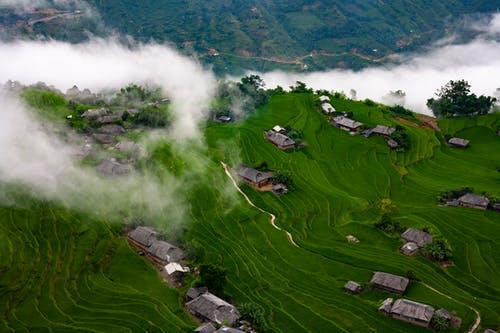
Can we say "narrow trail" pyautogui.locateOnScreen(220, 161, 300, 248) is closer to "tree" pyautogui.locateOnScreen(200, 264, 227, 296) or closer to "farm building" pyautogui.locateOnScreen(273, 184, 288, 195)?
"farm building" pyautogui.locateOnScreen(273, 184, 288, 195)

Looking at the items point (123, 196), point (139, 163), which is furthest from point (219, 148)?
point (123, 196)

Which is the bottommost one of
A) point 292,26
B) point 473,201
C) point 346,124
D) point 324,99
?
point 473,201

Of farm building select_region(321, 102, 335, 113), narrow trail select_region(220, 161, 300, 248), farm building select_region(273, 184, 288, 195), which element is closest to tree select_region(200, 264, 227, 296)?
narrow trail select_region(220, 161, 300, 248)

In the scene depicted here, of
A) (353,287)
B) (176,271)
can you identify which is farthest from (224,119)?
(353,287)

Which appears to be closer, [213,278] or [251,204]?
[213,278]

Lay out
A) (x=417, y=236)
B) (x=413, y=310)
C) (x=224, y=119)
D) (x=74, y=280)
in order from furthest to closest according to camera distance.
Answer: (x=224, y=119) < (x=417, y=236) < (x=74, y=280) < (x=413, y=310)

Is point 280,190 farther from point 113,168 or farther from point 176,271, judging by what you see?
point 113,168
